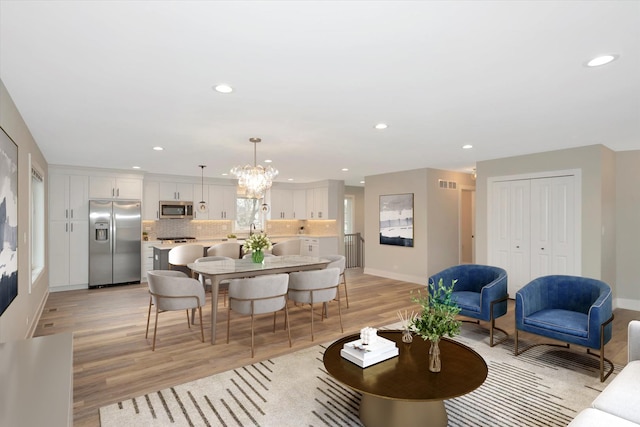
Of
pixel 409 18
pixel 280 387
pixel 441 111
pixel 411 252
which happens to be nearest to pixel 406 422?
pixel 280 387

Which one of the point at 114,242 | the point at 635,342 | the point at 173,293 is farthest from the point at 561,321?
the point at 114,242

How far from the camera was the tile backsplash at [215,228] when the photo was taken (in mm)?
8281

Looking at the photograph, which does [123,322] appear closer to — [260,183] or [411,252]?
[260,183]

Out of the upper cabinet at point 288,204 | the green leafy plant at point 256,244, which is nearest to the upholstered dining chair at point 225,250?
the green leafy plant at point 256,244

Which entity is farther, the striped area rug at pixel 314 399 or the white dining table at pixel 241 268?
the white dining table at pixel 241 268

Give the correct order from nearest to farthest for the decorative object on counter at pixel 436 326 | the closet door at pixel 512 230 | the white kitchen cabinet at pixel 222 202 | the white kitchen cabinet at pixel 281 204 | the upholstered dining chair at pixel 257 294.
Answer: the decorative object on counter at pixel 436 326 < the upholstered dining chair at pixel 257 294 < the closet door at pixel 512 230 < the white kitchen cabinet at pixel 222 202 < the white kitchen cabinet at pixel 281 204

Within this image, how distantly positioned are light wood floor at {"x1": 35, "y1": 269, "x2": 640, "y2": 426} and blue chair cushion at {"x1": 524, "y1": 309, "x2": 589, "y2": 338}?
0.65m

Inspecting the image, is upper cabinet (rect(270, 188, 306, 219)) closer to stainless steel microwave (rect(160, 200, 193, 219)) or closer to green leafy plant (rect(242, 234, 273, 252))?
stainless steel microwave (rect(160, 200, 193, 219))

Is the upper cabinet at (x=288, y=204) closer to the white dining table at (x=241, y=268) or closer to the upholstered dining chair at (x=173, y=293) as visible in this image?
the white dining table at (x=241, y=268)

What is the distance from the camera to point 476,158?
19.8ft

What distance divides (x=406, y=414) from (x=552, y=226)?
4.57 metres

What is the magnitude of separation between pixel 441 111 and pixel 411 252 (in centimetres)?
464

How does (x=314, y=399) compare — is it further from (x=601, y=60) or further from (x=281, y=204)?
(x=281, y=204)

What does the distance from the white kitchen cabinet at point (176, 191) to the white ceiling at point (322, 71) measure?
11.6ft
